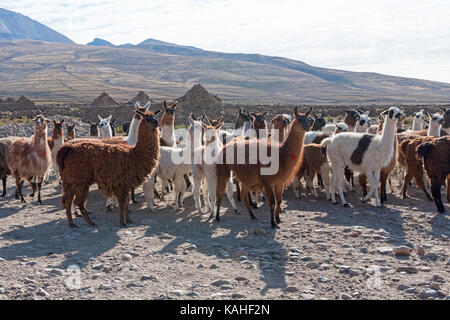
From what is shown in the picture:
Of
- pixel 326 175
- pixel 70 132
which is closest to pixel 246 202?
pixel 326 175

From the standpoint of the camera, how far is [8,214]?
28.2 feet

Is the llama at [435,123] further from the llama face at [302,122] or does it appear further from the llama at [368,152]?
the llama face at [302,122]

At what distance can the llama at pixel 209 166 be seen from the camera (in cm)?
Answer: 838

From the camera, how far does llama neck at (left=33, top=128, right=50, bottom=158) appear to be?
32.9ft

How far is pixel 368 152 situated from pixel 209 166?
3159mm

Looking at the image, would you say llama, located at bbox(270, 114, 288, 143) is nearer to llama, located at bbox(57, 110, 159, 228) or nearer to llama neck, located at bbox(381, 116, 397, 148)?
llama neck, located at bbox(381, 116, 397, 148)

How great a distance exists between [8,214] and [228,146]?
4314mm

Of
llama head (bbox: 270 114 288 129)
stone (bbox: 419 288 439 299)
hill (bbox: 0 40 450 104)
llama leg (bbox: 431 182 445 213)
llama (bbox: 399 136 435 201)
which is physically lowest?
stone (bbox: 419 288 439 299)

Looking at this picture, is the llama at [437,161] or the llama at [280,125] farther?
the llama at [280,125]

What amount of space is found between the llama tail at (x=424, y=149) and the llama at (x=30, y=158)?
7.68 metres

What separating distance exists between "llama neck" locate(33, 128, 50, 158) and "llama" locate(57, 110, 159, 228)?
106 inches

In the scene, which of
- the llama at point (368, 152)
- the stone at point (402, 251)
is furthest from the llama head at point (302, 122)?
the stone at point (402, 251)

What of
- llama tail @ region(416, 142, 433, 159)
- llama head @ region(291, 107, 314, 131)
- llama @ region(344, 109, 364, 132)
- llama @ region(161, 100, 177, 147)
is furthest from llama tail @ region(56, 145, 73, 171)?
llama @ region(344, 109, 364, 132)
